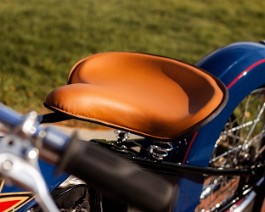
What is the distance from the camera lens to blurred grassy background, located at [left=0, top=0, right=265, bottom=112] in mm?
3748

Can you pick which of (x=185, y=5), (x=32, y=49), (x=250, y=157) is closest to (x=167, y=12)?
(x=185, y=5)

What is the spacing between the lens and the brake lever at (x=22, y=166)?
77 centimetres

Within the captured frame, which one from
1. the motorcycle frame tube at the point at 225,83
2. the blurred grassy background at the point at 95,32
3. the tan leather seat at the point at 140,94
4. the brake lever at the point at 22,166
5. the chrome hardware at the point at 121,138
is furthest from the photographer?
the blurred grassy background at the point at 95,32

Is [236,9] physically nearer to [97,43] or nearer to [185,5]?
[185,5]

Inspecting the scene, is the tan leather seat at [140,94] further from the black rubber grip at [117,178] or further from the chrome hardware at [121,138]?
the black rubber grip at [117,178]

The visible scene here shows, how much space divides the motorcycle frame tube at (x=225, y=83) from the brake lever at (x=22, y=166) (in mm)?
1061

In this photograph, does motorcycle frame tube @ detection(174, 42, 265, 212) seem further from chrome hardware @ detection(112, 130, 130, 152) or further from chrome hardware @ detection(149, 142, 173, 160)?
chrome hardware @ detection(112, 130, 130, 152)

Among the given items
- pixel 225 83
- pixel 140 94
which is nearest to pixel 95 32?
pixel 225 83

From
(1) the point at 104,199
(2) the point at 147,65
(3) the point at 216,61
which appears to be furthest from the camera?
(3) the point at 216,61

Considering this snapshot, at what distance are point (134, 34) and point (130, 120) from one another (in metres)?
3.35

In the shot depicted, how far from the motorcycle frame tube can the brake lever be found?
1061mm

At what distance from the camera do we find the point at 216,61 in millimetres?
2068

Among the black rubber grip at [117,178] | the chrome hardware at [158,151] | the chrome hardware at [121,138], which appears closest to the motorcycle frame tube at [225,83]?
the chrome hardware at [158,151]

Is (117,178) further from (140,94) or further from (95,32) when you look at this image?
(95,32)
